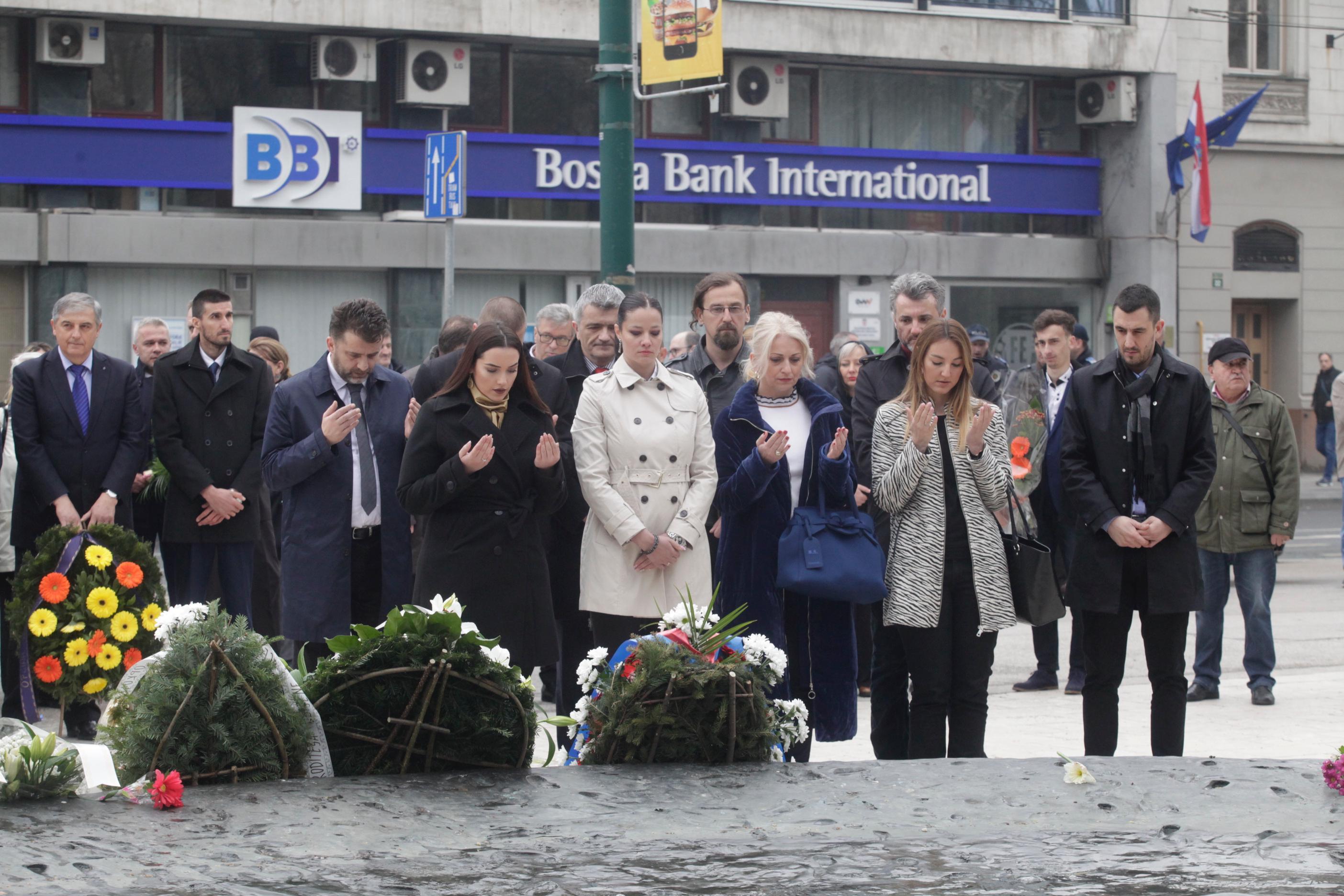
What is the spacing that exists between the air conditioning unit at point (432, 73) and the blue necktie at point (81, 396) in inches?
546

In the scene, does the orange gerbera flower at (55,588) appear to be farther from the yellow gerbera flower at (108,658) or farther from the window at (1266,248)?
the window at (1266,248)

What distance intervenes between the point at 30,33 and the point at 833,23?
10.7 meters

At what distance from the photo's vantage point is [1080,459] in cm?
674

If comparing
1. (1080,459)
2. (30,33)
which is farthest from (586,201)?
(1080,459)

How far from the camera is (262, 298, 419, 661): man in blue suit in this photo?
698cm

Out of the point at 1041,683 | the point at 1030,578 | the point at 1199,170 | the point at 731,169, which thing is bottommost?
the point at 1041,683

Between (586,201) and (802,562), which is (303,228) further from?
(802,562)

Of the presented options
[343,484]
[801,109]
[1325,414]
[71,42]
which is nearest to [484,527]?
Result: [343,484]

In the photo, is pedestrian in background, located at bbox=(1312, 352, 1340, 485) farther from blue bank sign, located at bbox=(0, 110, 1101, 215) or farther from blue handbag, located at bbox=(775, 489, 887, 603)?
Result: blue handbag, located at bbox=(775, 489, 887, 603)

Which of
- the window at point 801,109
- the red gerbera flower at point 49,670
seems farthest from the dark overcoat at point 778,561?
the window at point 801,109

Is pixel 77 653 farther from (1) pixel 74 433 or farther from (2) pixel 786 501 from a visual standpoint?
(2) pixel 786 501

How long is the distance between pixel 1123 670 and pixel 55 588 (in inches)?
180

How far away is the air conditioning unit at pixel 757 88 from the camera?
23453mm

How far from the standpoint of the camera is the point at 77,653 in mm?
7324
